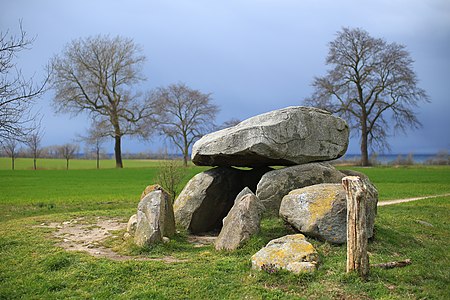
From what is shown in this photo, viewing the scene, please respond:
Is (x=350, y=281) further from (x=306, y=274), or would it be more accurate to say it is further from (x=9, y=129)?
(x=9, y=129)

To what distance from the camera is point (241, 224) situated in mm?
10703

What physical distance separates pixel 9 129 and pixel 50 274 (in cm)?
721

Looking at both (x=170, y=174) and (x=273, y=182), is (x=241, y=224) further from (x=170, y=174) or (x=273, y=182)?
(x=170, y=174)

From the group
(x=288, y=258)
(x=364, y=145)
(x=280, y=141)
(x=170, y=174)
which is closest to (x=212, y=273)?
(x=288, y=258)

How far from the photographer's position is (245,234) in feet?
34.8

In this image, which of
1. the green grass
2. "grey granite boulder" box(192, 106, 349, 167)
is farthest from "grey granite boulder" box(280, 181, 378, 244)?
the green grass

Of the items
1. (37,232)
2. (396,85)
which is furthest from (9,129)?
(396,85)

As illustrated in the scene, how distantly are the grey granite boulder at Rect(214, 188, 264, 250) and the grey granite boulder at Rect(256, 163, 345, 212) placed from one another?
6.28 ft

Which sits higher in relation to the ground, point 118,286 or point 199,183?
point 199,183

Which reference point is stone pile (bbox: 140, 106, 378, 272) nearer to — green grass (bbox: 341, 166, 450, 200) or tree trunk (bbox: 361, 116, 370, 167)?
green grass (bbox: 341, 166, 450, 200)

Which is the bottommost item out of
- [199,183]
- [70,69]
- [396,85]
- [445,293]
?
[445,293]

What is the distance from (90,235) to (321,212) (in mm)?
7136

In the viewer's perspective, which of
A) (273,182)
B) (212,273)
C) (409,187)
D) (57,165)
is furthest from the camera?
(57,165)

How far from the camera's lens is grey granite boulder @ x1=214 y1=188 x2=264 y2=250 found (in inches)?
417
